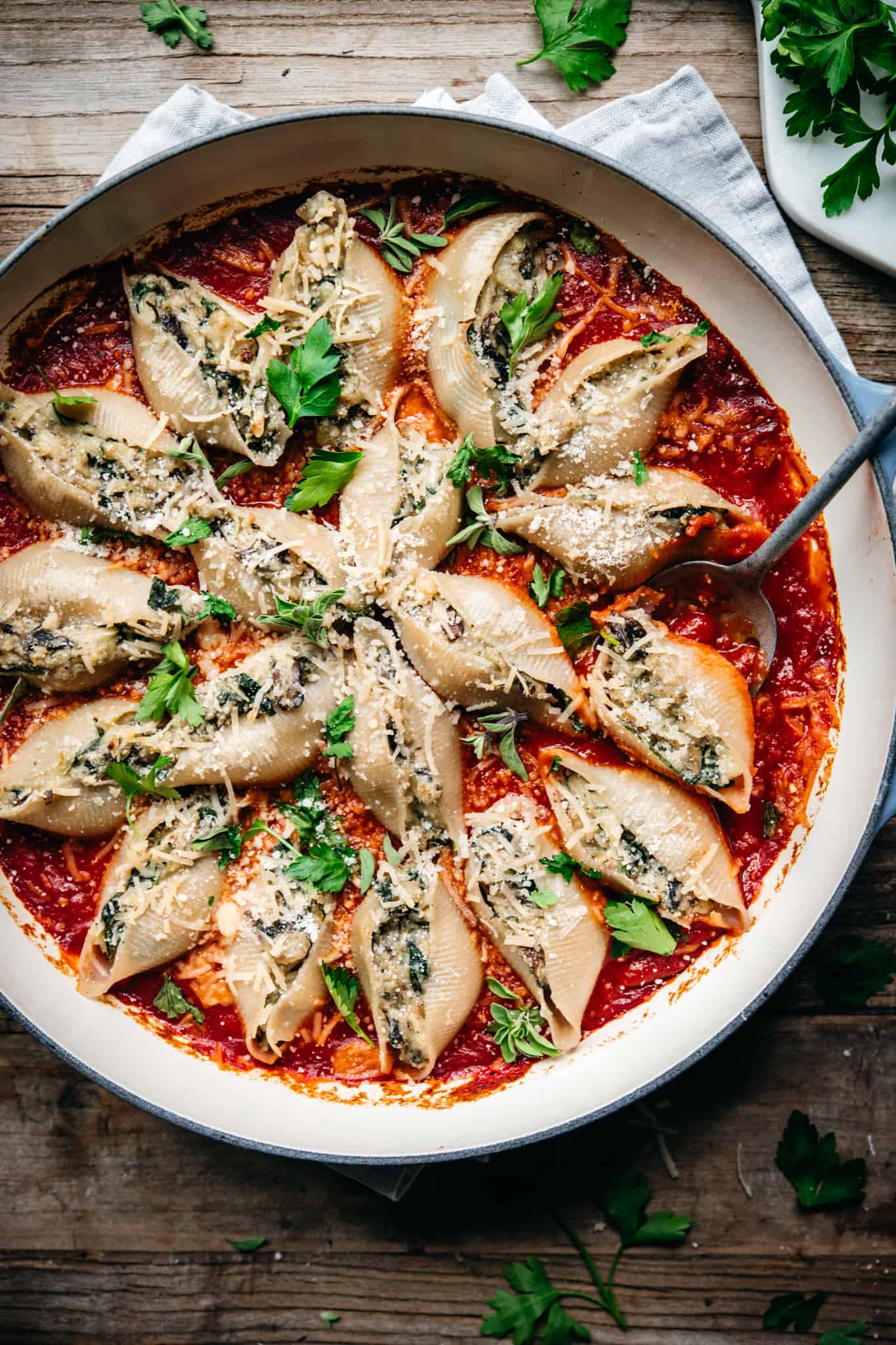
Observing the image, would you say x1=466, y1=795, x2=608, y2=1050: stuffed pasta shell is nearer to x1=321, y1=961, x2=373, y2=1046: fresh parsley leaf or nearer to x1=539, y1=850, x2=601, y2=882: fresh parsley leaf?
x1=539, y1=850, x2=601, y2=882: fresh parsley leaf

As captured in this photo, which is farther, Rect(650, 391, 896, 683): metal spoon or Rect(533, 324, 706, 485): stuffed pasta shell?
Rect(533, 324, 706, 485): stuffed pasta shell

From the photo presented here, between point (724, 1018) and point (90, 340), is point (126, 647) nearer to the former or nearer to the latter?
point (90, 340)

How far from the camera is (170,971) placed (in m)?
2.98

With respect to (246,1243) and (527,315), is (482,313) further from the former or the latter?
(246,1243)

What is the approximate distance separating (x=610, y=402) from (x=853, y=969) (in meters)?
1.97

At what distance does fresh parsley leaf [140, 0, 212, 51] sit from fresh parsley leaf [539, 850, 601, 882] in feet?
8.94

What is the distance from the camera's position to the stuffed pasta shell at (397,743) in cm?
274

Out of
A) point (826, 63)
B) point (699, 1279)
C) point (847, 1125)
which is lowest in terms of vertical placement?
point (699, 1279)

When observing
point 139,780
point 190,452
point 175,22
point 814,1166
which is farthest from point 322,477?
point 814,1166

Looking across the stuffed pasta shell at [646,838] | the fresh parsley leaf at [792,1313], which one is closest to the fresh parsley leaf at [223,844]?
the stuffed pasta shell at [646,838]

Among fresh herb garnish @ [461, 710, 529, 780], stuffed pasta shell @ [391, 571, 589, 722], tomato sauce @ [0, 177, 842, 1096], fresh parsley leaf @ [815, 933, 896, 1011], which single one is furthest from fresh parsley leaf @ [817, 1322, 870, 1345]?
stuffed pasta shell @ [391, 571, 589, 722]

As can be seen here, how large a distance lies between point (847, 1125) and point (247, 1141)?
1981 mm

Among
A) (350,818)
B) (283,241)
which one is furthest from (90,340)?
(350,818)

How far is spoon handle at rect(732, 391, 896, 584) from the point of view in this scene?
2373 millimetres
